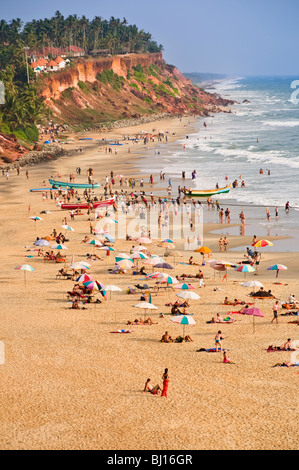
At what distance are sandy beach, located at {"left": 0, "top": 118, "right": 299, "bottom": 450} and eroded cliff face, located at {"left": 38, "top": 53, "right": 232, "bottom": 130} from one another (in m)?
83.7

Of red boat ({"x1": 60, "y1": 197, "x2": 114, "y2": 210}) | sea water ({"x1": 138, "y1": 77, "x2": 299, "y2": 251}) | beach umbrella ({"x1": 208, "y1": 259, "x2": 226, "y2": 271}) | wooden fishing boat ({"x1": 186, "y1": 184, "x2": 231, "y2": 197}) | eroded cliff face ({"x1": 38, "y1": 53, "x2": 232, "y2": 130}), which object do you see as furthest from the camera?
eroded cliff face ({"x1": 38, "y1": 53, "x2": 232, "y2": 130})

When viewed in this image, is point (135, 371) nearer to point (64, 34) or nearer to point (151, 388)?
point (151, 388)

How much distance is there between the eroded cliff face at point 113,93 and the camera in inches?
4621

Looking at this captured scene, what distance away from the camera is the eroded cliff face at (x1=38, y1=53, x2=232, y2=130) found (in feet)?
385

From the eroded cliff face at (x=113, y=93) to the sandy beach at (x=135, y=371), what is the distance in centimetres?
8368

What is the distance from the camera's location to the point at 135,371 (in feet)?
70.0

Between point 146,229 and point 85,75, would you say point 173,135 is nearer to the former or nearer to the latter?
point 85,75

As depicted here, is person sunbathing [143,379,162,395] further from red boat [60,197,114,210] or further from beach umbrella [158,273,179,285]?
red boat [60,197,114,210]

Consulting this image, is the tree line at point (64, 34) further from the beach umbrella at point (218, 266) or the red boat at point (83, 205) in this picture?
the beach umbrella at point (218, 266)

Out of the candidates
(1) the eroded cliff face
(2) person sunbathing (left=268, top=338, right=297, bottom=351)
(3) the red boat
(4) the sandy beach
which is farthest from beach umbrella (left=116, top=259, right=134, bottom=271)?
(1) the eroded cliff face

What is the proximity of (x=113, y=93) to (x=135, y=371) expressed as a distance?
124 metres

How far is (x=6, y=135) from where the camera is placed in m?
82.7

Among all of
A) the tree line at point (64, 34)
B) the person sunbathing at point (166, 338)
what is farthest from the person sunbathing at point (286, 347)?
the tree line at point (64, 34)

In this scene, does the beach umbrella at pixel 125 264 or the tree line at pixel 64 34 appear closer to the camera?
the beach umbrella at pixel 125 264
